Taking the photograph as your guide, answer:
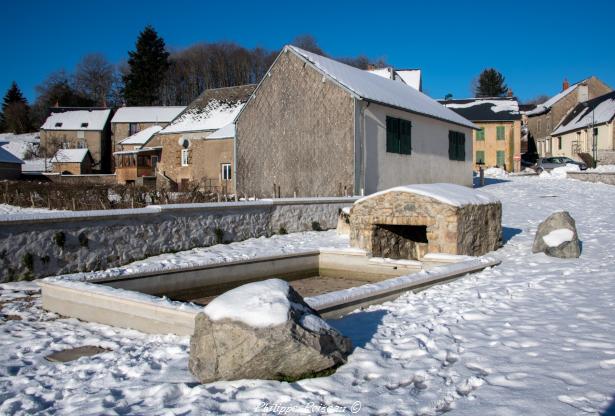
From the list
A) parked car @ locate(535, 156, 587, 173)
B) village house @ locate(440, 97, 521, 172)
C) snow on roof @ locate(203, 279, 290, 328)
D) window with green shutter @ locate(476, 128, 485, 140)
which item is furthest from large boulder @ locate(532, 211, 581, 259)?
window with green shutter @ locate(476, 128, 485, 140)

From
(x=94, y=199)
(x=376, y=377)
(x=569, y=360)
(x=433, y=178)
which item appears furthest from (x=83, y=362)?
(x=433, y=178)

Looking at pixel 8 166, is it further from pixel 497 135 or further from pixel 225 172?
pixel 497 135

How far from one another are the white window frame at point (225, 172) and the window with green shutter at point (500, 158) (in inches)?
1010

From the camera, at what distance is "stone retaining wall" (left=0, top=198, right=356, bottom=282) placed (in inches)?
414

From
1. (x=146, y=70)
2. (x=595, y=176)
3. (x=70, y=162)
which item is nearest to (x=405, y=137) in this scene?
(x=595, y=176)

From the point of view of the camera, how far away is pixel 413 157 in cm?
2397

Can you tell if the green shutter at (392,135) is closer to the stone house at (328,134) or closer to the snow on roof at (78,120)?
the stone house at (328,134)

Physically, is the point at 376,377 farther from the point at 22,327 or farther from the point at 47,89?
the point at 47,89

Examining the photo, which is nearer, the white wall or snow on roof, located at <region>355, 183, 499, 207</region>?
snow on roof, located at <region>355, 183, 499, 207</region>

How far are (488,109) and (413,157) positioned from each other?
90.6 ft

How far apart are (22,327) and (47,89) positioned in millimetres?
87975

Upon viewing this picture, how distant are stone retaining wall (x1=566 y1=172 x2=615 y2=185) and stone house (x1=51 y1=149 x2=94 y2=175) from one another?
44100 mm

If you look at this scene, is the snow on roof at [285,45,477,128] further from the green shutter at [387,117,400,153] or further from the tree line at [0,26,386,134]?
the tree line at [0,26,386,134]

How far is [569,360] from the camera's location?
4969 millimetres
